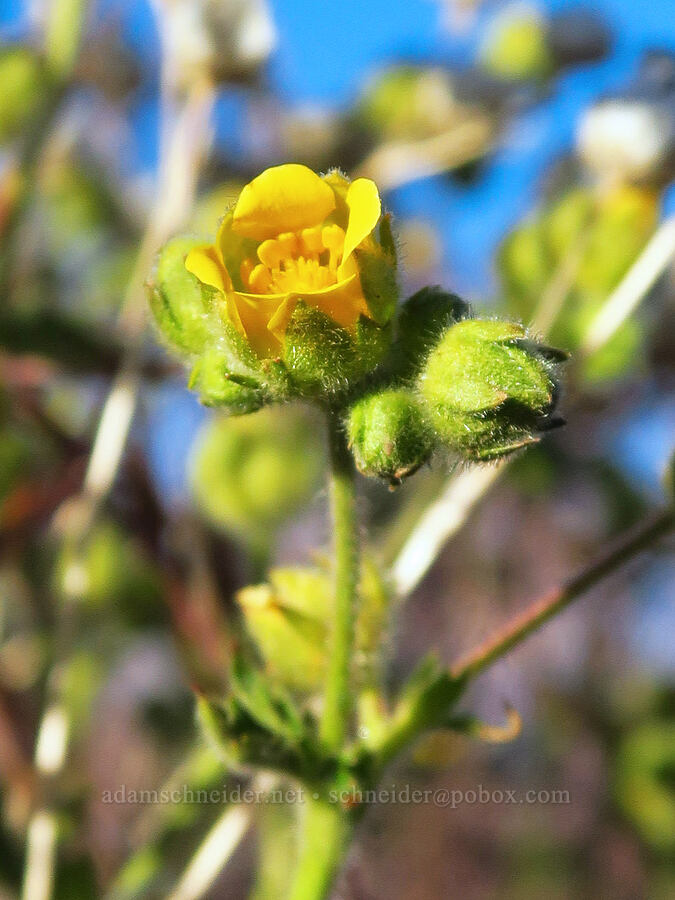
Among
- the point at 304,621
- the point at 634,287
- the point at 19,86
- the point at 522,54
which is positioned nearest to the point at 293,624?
the point at 304,621

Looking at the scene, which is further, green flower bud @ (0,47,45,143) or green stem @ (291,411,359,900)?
green flower bud @ (0,47,45,143)

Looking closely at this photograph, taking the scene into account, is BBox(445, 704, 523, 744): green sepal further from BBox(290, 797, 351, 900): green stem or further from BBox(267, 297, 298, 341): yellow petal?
BBox(267, 297, 298, 341): yellow petal

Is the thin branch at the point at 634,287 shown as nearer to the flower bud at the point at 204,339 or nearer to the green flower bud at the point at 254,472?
the green flower bud at the point at 254,472

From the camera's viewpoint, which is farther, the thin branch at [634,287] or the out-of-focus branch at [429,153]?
the out-of-focus branch at [429,153]

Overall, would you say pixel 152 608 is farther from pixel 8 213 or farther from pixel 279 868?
pixel 8 213

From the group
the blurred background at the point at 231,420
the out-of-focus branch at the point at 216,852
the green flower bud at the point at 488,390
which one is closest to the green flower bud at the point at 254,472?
the blurred background at the point at 231,420

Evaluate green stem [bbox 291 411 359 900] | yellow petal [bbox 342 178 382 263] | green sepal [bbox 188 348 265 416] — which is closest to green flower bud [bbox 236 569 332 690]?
green stem [bbox 291 411 359 900]
